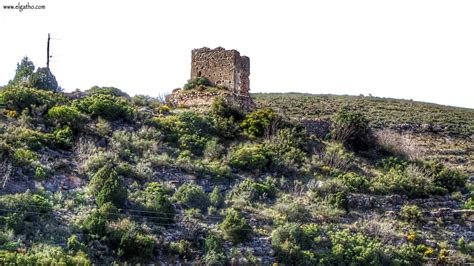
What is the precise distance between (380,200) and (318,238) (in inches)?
198

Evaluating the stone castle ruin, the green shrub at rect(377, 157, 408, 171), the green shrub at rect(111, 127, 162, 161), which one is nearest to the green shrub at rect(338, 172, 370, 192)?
the green shrub at rect(377, 157, 408, 171)

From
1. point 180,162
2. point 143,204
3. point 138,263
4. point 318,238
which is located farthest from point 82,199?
point 318,238

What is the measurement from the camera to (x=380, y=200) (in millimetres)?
27312

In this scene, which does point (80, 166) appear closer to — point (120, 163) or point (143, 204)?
point (120, 163)

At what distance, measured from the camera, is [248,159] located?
28.4 m

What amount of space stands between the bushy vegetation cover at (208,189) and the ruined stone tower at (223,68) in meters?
3.55

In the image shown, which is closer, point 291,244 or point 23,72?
point 291,244

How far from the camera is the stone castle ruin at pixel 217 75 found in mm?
35375

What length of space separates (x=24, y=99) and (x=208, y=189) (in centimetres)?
877

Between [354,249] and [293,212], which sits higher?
[293,212]

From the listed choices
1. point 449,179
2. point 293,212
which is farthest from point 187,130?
point 449,179

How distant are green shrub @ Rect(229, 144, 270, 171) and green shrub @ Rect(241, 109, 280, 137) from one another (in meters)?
2.90

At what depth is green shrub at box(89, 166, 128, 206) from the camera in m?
22.1

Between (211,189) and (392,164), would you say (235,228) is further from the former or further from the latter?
(392,164)
